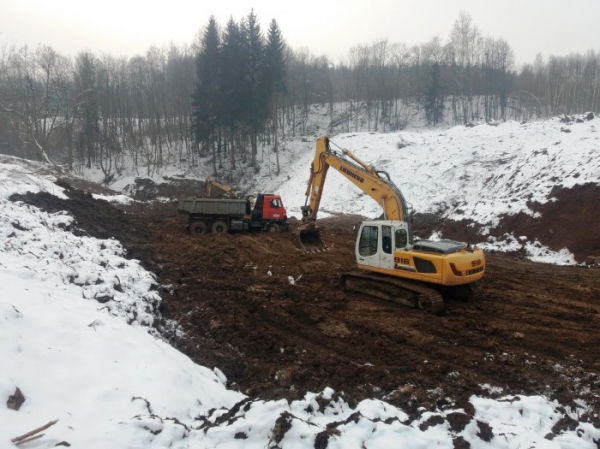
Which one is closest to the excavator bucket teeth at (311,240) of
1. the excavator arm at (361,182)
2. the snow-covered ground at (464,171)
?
the excavator arm at (361,182)

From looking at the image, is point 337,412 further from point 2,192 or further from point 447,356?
point 2,192

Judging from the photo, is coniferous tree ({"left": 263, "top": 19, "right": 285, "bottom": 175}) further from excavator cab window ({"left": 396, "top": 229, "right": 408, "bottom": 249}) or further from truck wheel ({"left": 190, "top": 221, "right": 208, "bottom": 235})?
excavator cab window ({"left": 396, "top": 229, "right": 408, "bottom": 249})

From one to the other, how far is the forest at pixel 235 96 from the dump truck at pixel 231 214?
1951 centimetres

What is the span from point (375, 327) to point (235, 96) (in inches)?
1517

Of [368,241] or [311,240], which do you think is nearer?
[368,241]

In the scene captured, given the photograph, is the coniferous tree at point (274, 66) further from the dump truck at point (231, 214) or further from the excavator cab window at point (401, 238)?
the excavator cab window at point (401, 238)

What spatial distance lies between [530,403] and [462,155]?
92.3ft

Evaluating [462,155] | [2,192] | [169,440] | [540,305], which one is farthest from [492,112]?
[169,440]

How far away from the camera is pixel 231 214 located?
20266mm

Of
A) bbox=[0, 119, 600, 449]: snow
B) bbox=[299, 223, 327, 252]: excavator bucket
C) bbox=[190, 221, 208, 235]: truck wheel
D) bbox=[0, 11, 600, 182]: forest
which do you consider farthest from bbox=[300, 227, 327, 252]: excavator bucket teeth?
bbox=[0, 11, 600, 182]: forest

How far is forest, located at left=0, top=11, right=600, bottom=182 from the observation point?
4334 cm

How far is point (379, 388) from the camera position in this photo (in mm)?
6434

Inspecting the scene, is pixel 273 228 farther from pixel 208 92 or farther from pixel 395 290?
pixel 208 92

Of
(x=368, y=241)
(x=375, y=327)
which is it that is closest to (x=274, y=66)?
(x=368, y=241)
